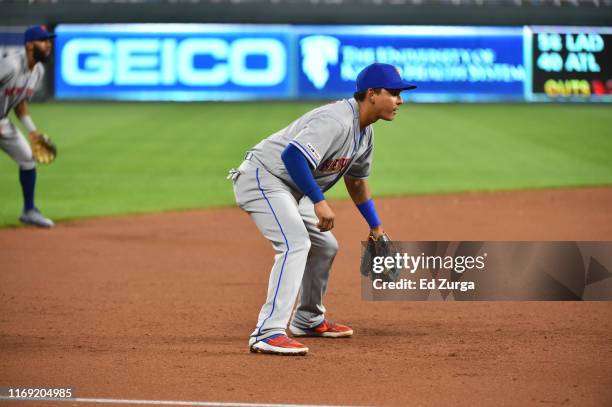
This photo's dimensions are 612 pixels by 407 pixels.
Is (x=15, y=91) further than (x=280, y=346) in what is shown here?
Yes

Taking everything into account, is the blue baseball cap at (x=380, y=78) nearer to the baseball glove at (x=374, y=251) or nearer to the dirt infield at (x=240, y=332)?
the baseball glove at (x=374, y=251)

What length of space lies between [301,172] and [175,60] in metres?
23.8

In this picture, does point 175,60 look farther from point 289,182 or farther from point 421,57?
point 289,182

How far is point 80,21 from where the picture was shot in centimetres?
2930

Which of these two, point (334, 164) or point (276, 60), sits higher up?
point (276, 60)

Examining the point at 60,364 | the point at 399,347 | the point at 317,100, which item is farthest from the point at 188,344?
the point at 317,100

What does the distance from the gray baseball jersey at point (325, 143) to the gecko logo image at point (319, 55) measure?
22.6 metres

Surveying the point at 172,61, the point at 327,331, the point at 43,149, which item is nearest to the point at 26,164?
the point at 43,149

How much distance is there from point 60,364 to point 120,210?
25.2ft

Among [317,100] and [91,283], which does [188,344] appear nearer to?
[91,283]

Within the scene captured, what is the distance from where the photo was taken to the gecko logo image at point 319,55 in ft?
94.5

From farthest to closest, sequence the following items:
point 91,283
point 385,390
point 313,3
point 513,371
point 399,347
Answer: point 313,3
point 91,283
point 399,347
point 513,371
point 385,390

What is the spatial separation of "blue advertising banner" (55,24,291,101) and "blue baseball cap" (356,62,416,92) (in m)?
23.1

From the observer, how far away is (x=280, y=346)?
19.8ft
